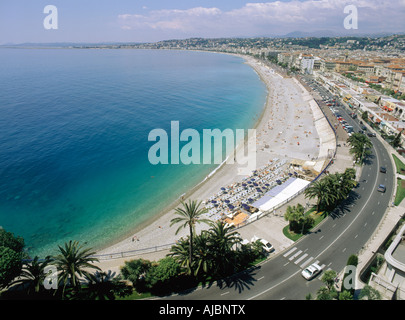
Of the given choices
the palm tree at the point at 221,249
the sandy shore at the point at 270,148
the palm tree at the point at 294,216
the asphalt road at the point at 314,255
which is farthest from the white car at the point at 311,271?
the sandy shore at the point at 270,148

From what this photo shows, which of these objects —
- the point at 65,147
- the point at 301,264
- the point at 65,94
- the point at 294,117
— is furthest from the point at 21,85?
the point at 301,264

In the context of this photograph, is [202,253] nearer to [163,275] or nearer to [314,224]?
[163,275]

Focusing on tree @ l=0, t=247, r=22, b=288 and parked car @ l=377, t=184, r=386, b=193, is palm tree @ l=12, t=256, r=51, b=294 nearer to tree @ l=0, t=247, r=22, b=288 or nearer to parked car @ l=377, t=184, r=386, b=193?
tree @ l=0, t=247, r=22, b=288

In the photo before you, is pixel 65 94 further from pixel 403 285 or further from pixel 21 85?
pixel 403 285

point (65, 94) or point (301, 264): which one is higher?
point (65, 94)

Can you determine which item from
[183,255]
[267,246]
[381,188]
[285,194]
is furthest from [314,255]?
[381,188]
